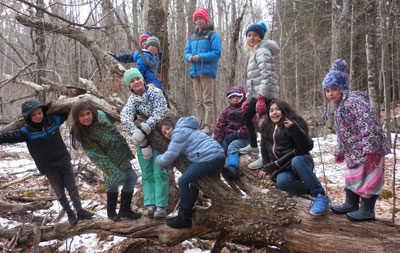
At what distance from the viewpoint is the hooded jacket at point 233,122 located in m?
4.26

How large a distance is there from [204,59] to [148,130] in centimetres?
226

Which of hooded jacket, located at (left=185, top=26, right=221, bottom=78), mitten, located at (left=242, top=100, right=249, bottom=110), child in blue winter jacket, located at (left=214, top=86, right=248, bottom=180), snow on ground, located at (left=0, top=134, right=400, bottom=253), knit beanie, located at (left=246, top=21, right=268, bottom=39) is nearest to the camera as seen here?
knit beanie, located at (left=246, top=21, right=268, bottom=39)

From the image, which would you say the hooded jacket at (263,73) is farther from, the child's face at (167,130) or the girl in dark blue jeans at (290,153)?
the child's face at (167,130)

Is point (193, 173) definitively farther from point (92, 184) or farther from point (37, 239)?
point (92, 184)

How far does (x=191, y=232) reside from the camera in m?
3.43

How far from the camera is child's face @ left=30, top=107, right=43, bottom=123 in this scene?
139 inches

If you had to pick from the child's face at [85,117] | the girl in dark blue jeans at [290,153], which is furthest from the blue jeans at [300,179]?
the child's face at [85,117]

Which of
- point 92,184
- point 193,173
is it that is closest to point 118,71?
point 193,173

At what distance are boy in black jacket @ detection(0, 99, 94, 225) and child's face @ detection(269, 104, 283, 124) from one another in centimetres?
277

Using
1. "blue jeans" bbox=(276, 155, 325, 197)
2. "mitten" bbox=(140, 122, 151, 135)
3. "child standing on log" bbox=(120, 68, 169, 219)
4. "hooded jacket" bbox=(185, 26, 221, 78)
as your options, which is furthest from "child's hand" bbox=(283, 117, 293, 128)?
"hooded jacket" bbox=(185, 26, 221, 78)

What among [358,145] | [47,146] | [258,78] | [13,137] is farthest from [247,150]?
[13,137]

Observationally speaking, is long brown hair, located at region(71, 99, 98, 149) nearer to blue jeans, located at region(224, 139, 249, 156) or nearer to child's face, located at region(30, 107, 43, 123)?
child's face, located at region(30, 107, 43, 123)

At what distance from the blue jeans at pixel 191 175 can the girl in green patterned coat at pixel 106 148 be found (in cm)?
75

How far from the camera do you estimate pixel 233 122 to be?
429 centimetres
